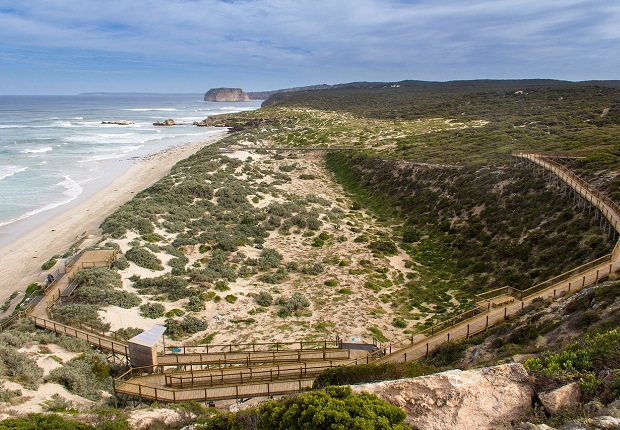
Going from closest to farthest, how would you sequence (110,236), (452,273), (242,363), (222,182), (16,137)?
(242,363), (452,273), (110,236), (222,182), (16,137)

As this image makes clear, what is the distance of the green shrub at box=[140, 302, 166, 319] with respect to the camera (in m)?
18.3

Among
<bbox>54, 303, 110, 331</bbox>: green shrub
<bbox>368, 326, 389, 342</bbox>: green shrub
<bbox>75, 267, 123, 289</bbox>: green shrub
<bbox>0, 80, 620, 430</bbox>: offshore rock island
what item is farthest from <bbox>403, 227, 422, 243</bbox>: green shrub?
<bbox>54, 303, 110, 331</bbox>: green shrub

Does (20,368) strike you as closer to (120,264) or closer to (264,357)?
(264,357)

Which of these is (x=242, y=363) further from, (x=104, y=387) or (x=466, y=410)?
(x=466, y=410)

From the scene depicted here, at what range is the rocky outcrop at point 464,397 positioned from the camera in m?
7.69

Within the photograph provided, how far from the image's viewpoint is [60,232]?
3108 centimetres

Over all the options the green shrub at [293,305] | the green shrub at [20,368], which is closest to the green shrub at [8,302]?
the green shrub at [20,368]

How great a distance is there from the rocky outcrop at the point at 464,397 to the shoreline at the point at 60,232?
68.5ft

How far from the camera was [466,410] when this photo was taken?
7.81 meters

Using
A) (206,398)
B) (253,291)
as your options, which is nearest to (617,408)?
(206,398)

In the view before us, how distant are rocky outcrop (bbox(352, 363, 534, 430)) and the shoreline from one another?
20887 mm

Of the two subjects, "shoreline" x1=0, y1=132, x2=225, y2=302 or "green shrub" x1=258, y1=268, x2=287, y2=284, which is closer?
"green shrub" x1=258, y1=268, x2=287, y2=284

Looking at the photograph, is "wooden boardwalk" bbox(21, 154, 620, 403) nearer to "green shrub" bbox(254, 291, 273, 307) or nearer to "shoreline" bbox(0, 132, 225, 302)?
"green shrub" bbox(254, 291, 273, 307)

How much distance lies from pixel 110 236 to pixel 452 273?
20006 mm
